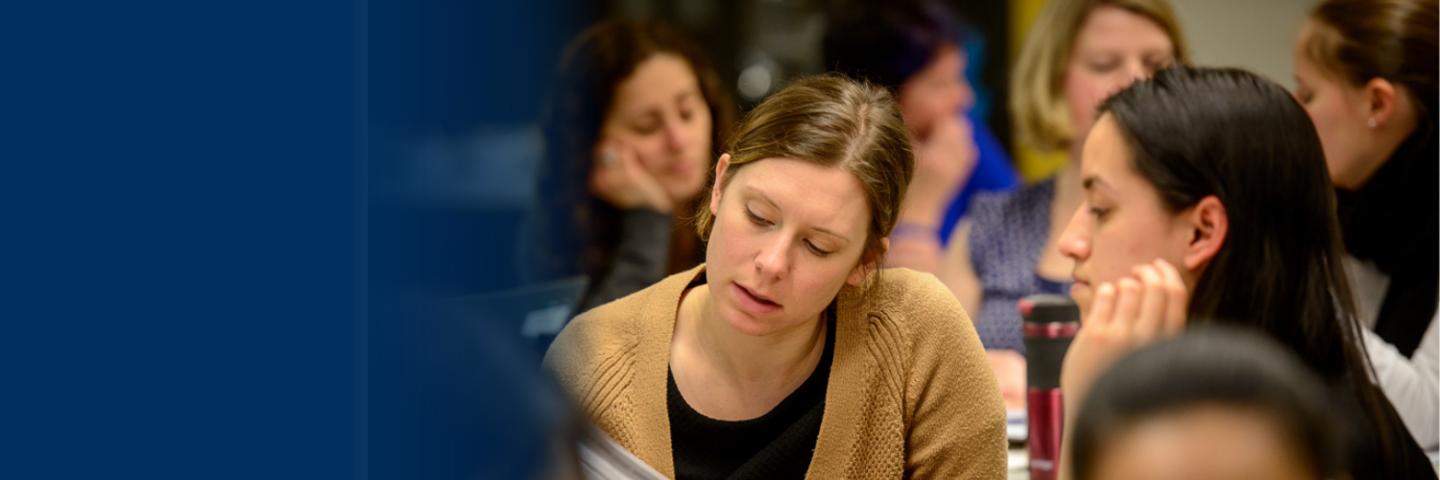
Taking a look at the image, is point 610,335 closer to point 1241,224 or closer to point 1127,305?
point 1127,305

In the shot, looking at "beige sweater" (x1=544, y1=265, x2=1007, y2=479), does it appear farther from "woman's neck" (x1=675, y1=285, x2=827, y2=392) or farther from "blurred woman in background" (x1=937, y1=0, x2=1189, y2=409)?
"blurred woman in background" (x1=937, y1=0, x2=1189, y2=409)

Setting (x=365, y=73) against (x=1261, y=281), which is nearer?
(x=365, y=73)

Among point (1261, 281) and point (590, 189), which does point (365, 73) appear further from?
point (1261, 281)

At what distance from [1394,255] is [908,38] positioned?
0.85 meters

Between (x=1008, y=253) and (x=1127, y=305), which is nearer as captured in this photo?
(x=1127, y=305)

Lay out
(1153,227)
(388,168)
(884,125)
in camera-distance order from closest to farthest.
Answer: (388,168)
(884,125)
(1153,227)

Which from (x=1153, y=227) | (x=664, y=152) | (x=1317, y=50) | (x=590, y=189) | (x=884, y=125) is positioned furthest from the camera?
(x=1317, y=50)

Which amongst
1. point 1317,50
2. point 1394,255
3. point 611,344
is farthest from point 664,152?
point 1394,255

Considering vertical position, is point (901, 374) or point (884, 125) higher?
point (884, 125)

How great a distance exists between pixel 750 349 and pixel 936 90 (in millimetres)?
1287

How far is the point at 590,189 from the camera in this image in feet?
4.31

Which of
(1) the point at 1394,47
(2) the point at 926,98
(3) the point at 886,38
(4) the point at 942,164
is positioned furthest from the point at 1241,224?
(4) the point at 942,164

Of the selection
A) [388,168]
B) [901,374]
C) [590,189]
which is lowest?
[901,374]

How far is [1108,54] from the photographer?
1.85 metres
